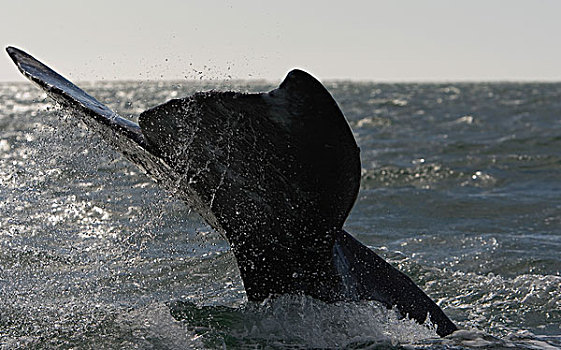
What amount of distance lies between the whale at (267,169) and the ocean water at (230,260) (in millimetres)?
152

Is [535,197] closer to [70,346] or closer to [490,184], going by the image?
[490,184]

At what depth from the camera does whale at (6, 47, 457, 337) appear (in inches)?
87.0

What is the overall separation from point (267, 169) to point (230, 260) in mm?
3407

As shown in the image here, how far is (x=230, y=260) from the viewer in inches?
226

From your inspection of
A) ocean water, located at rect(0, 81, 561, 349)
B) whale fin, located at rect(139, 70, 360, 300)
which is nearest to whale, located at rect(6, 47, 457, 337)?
whale fin, located at rect(139, 70, 360, 300)

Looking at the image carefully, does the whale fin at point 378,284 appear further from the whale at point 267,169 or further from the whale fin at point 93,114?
the whale fin at point 93,114

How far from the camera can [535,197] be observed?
9258mm

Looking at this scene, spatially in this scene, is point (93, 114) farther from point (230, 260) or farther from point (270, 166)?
point (230, 260)

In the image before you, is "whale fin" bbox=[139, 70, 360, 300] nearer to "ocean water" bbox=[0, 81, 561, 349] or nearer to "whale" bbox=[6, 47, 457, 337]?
"whale" bbox=[6, 47, 457, 337]

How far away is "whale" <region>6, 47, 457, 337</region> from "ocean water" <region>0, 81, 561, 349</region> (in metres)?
0.15

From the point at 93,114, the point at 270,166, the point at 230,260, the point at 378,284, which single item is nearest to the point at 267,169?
the point at 270,166

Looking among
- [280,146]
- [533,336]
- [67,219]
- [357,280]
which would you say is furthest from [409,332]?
[67,219]

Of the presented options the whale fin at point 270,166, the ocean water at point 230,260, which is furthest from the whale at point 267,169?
the ocean water at point 230,260

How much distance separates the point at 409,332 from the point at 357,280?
375 millimetres
